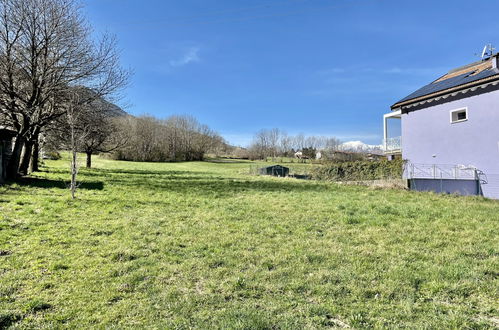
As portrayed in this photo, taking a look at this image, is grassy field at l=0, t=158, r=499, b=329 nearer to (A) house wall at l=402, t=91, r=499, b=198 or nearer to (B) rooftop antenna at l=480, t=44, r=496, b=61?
(A) house wall at l=402, t=91, r=499, b=198

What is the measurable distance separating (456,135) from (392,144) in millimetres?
6078

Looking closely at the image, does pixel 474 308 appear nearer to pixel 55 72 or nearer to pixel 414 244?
pixel 414 244

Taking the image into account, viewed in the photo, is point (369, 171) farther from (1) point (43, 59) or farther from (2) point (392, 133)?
(1) point (43, 59)

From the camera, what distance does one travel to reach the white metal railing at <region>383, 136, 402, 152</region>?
62.8 feet

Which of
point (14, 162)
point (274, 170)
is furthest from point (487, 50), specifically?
point (14, 162)

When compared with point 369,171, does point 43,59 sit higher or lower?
higher

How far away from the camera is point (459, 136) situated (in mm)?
13625

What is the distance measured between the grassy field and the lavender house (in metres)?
7.12

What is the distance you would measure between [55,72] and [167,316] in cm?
1425

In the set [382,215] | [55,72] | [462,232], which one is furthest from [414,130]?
[55,72]

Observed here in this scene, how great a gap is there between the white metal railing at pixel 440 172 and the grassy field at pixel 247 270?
726 cm

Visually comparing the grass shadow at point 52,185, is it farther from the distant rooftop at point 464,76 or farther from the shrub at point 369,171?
the distant rooftop at point 464,76

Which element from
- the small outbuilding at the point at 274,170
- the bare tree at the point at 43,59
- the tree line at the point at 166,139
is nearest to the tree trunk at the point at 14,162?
the bare tree at the point at 43,59

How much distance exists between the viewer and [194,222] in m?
6.62
